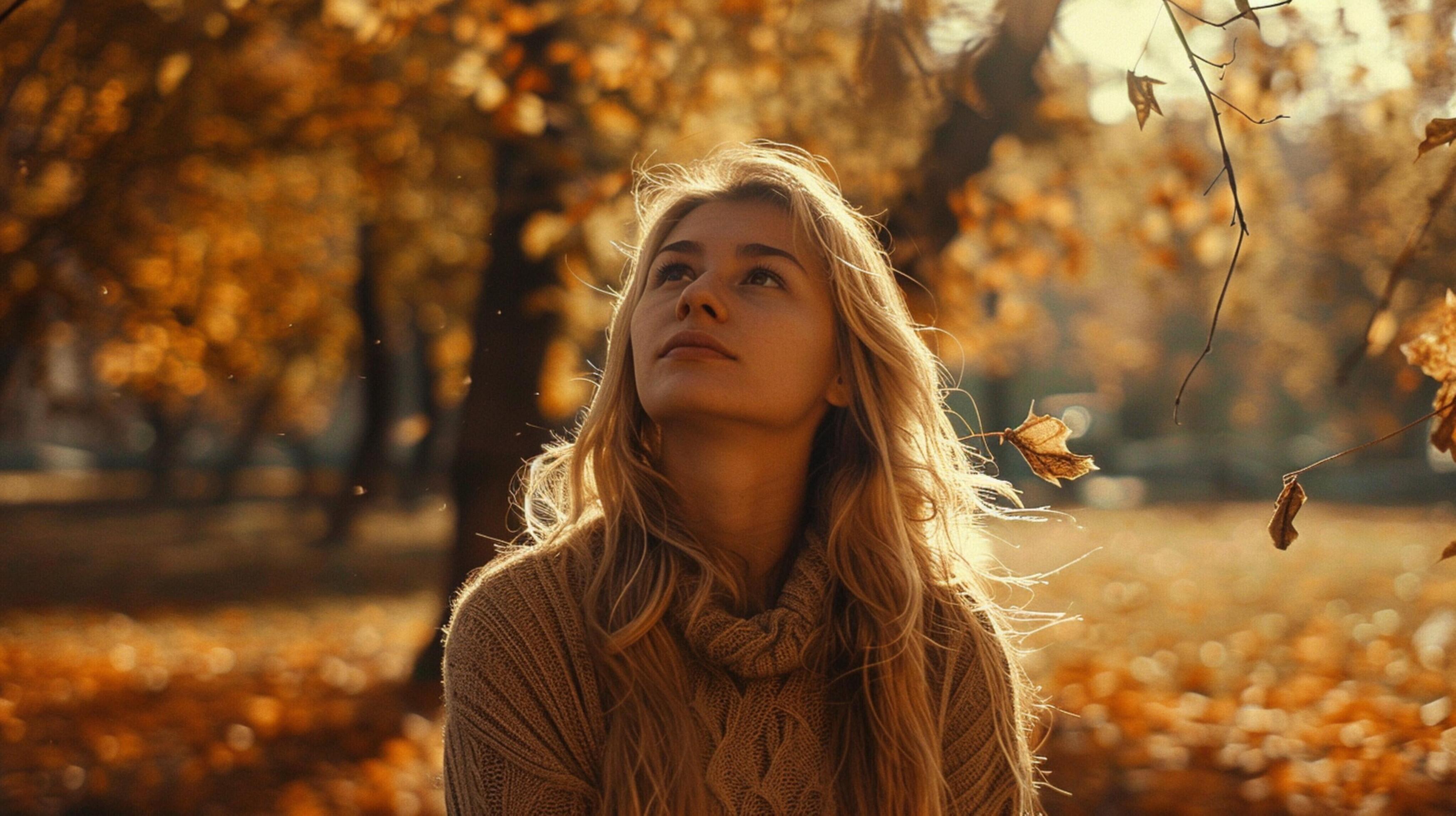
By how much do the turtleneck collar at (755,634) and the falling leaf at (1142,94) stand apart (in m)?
1.07

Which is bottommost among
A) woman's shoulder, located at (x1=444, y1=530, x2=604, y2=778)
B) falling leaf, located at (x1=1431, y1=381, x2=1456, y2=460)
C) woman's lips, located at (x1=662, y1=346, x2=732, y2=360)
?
woman's shoulder, located at (x1=444, y1=530, x2=604, y2=778)

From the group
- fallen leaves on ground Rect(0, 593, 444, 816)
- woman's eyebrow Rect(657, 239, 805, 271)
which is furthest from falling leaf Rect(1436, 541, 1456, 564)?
fallen leaves on ground Rect(0, 593, 444, 816)

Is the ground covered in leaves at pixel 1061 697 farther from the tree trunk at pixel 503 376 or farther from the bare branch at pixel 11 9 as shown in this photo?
the bare branch at pixel 11 9

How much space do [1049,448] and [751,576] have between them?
67 centimetres

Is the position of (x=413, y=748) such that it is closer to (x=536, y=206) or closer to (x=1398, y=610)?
(x=536, y=206)

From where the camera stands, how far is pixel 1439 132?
1896mm

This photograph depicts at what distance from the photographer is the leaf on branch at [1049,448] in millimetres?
2371

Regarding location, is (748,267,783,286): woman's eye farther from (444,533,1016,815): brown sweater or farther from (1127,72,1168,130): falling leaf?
(1127,72,1168,130): falling leaf

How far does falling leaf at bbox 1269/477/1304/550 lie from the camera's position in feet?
6.20

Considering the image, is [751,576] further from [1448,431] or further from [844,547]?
[1448,431]

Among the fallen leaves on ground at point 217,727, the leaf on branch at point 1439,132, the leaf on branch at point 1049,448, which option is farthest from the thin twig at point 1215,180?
the fallen leaves on ground at point 217,727

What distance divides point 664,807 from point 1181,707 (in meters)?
4.99

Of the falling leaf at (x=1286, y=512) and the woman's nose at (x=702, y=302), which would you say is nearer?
the falling leaf at (x=1286, y=512)

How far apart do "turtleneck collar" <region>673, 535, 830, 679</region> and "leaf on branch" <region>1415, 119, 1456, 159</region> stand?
1.31 meters
